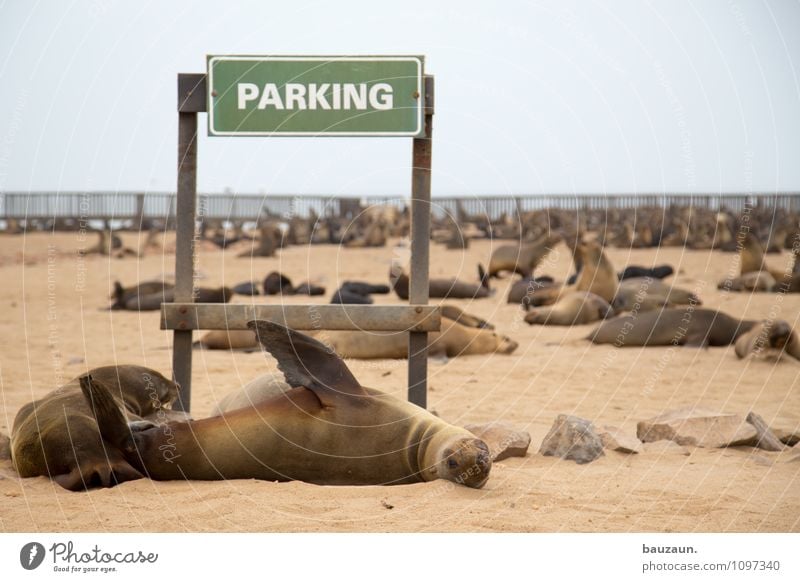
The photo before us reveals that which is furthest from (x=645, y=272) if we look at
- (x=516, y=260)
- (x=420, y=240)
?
(x=420, y=240)

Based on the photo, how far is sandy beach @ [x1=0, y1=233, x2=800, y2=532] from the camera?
12.9ft

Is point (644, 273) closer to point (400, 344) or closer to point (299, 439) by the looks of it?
point (400, 344)

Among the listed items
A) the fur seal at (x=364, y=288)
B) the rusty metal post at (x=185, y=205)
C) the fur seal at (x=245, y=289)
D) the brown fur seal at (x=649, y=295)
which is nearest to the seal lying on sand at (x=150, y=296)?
the fur seal at (x=245, y=289)

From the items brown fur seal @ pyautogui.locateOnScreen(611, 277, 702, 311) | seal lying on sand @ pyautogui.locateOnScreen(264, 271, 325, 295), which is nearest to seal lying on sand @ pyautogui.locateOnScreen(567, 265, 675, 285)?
brown fur seal @ pyautogui.locateOnScreen(611, 277, 702, 311)

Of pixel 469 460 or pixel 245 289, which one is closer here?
pixel 469 460

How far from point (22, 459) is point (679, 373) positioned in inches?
215

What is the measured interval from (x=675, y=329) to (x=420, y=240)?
4839mm

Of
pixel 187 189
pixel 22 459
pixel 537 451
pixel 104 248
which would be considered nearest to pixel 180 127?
pixel 187 189

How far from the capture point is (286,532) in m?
3.73

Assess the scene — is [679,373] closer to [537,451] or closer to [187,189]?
[537,451]

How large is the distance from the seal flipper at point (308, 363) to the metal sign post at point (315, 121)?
50.9 inches

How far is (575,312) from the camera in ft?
38.3

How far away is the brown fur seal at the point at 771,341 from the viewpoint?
8.50m

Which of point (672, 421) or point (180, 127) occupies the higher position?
point (180, 127)
